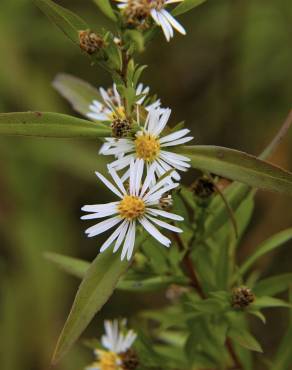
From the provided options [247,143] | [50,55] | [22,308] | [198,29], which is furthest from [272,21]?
[22,308]

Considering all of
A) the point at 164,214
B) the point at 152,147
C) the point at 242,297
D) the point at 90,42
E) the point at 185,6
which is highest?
the point at 185,6

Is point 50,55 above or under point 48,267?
above

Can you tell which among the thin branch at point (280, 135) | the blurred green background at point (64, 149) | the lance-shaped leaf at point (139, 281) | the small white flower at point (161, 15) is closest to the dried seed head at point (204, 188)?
the thin branch at point (280, 135)

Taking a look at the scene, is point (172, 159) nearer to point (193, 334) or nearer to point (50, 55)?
point (193, 334)

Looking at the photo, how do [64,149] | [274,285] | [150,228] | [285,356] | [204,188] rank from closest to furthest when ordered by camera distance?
1. [150,228]
2. [204,188]
3. [274,285]
4. [285,356]
5. [64,149]

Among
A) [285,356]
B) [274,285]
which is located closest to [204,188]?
[274,285]

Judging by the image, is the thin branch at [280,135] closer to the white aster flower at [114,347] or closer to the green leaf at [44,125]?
the green leaf at [44,125]

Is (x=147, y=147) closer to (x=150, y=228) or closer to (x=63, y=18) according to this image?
(x=150, y=228)
